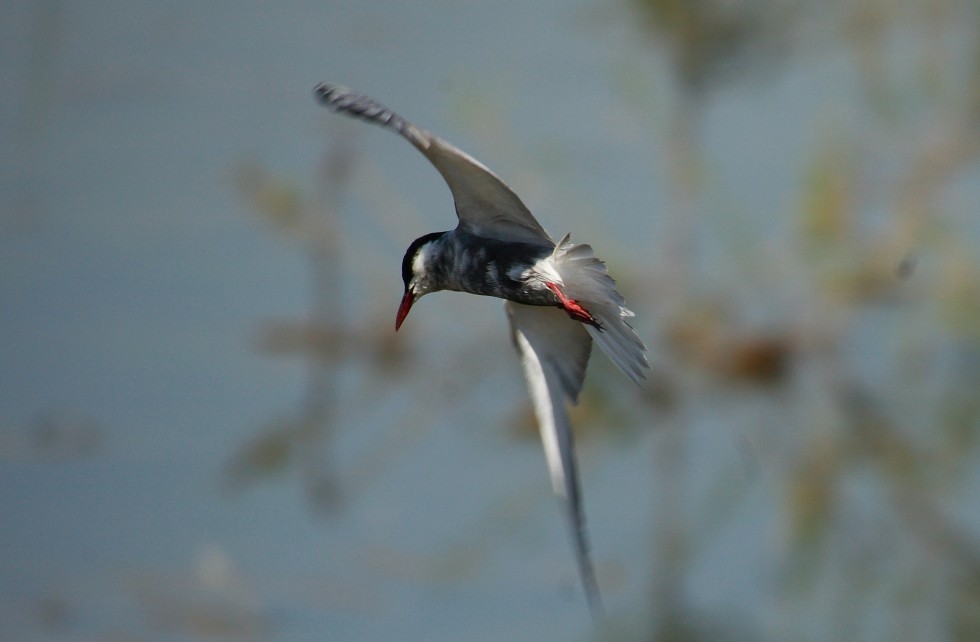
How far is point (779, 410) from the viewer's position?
4074 millimetres

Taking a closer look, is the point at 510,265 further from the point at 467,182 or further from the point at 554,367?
the point at 554,367

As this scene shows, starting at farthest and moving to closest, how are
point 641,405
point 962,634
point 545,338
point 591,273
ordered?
point 641,405 → point 962,634 → point 545,338 → point 591,273

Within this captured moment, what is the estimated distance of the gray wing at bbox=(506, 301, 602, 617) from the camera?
5.72 ft

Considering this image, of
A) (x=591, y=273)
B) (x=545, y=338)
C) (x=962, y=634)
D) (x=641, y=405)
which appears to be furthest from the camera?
(x=641, y=405)

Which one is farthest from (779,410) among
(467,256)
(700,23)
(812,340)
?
(467,256)

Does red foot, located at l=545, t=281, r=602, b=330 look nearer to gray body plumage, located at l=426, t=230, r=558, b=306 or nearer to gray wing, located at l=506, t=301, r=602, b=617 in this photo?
gray body plumage, located at l=426, t=230, r=558, b=306

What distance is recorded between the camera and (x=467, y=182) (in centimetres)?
148

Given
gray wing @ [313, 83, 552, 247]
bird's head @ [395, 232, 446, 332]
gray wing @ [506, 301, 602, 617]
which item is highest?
gray wing @ [313, 83, 552, 247]

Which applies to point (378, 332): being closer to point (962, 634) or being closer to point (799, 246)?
point (799, 246)

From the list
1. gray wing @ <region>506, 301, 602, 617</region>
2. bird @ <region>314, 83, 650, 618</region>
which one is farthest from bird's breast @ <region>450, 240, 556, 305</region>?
gray wing @ <region>506, 301, 602, 617</region>

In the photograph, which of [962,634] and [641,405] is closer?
[962,634]

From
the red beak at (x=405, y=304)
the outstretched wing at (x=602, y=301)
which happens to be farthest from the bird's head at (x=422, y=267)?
the outstretched wing at (x=602, y=301)

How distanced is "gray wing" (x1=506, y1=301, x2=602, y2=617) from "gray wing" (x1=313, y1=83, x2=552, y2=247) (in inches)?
9.2

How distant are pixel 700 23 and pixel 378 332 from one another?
4.23 feet
